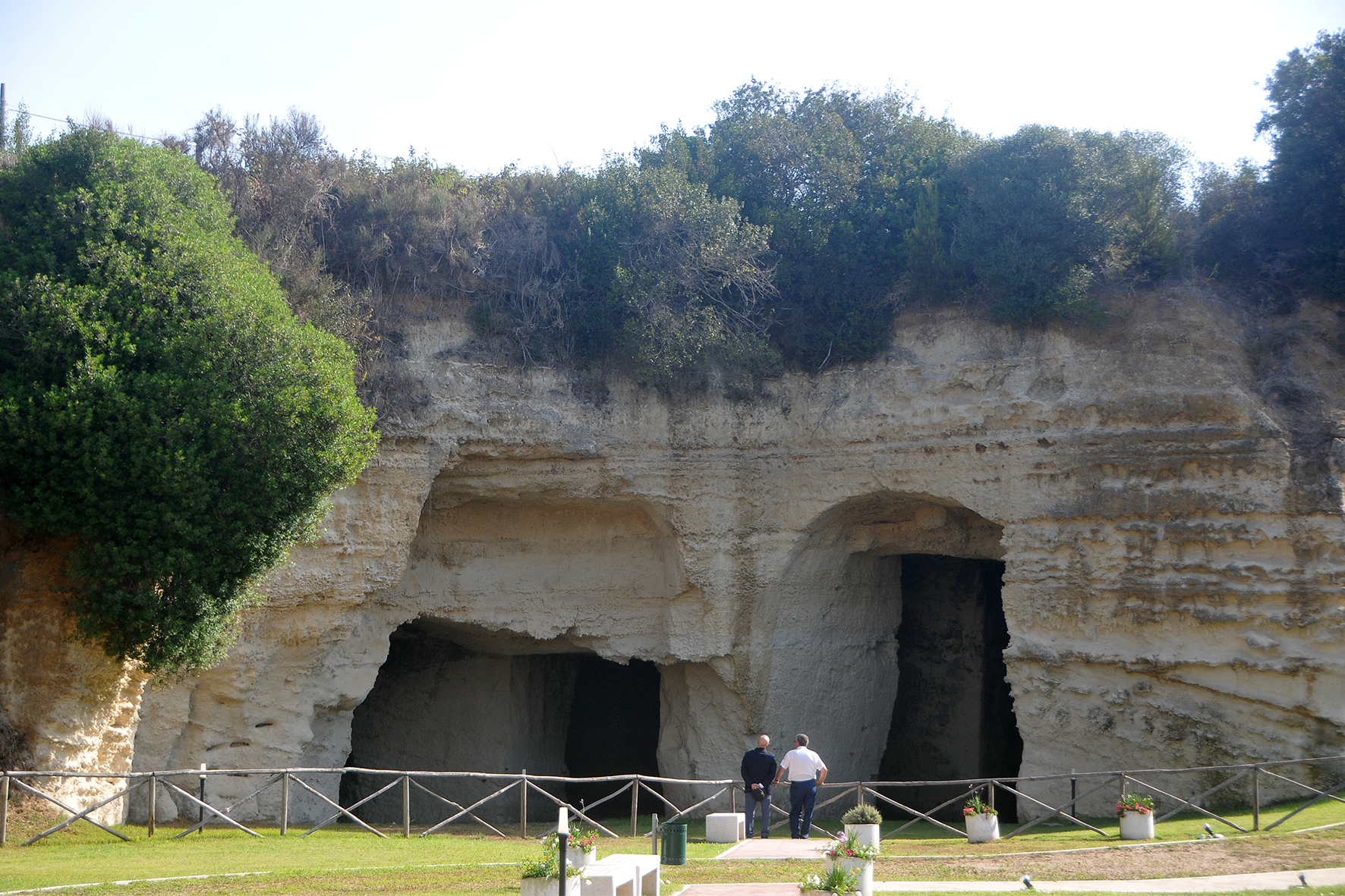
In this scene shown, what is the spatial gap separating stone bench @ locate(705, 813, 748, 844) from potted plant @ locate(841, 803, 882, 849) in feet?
5.28

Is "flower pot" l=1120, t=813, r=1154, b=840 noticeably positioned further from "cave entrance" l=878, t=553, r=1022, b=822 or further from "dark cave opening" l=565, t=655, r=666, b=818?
"dark cave opening" l=565, t=655, r=666, b=818

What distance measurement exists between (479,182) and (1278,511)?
1347cm

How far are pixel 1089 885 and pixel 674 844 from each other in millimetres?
3432

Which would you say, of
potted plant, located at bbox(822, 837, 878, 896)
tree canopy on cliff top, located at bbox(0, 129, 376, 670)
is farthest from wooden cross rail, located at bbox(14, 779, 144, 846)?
potted plant, located at bbox(822, 837, 878, 896)

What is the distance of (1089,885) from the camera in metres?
8.16

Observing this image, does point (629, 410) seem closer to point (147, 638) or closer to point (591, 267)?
point (591, 267)

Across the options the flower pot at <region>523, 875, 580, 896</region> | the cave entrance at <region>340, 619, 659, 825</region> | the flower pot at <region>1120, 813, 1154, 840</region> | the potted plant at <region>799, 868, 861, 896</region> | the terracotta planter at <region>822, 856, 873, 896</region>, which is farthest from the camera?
the cave entrance at <region>340, 619, 659, 825</region>

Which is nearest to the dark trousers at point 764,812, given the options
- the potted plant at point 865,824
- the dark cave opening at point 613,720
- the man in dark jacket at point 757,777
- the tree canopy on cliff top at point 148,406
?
the man in dark jacket at point 757,777

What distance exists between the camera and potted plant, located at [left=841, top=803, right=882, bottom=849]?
939 cm

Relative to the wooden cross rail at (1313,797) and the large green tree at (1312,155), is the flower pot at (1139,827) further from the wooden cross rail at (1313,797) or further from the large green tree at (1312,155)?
the large green tree at (1312,155)

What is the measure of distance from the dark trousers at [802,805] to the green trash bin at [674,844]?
226 cm

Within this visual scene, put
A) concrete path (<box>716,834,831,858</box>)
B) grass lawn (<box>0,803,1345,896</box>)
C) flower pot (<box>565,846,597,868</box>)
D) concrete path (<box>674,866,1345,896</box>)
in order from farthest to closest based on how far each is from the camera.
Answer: concrete path (<box>716,834,831,858</box>), flower pot (<box>565,846,597,868</box>), grass lawn (<box>0,803,1345,896</box>), concrete path (<box>674,866,1345,896</box>)

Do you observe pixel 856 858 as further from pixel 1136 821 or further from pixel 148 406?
pixel 148 406

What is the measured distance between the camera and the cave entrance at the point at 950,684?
18766 mm
